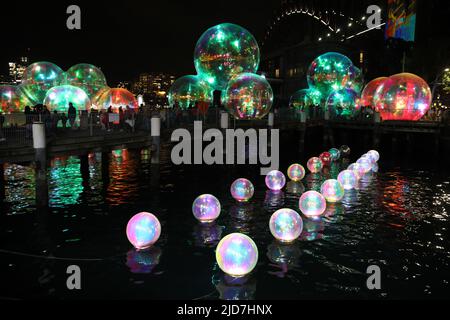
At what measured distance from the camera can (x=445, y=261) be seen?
419 inches

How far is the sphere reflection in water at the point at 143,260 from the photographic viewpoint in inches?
390

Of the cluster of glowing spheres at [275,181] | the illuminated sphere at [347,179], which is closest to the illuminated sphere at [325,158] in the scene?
the illuminated sphere at [347,179]

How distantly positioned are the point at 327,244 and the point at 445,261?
118 inches

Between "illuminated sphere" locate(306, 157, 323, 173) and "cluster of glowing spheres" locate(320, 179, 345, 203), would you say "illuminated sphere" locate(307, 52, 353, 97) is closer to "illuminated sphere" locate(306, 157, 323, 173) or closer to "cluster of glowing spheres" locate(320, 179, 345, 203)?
"illuminated sphere" locate(306, 157, 323, 173)

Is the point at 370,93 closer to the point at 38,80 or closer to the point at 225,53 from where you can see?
the point at 225,53

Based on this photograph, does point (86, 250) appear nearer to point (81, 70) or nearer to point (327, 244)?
point (327, 244)

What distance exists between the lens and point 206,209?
13.4 metres

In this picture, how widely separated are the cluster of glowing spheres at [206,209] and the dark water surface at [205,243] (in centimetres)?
29

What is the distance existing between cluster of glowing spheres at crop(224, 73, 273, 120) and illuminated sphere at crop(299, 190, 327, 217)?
1098 cm

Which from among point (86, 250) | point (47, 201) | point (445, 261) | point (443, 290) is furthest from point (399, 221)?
point (47, 201)

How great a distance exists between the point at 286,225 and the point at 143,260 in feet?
12.8

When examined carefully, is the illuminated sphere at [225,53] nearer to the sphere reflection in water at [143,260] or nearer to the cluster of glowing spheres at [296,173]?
the cluster of glowing spheres at [296,173]
